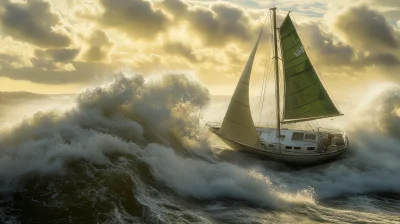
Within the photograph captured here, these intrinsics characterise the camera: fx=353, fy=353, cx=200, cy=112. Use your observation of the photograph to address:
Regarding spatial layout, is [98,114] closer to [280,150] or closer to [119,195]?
[119,195]

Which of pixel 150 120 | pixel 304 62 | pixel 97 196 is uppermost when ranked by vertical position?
pixel 304 62

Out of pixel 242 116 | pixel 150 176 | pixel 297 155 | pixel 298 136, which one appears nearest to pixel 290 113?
pixel 298 136

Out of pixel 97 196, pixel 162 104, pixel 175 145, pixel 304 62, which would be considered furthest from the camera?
pixel 304 62

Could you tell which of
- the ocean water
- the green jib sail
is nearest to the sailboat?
the green jib sail

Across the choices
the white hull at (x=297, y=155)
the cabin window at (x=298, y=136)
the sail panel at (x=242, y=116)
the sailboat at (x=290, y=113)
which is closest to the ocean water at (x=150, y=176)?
the white hull at (x=297, y=155)

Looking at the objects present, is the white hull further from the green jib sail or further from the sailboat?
the green jib sail

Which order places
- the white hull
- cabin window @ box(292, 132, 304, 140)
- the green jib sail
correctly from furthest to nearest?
cabin window @ box(292, 132, 304, 140), the green jib sail, the white hull

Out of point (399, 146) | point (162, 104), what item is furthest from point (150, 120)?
point (399, 146)

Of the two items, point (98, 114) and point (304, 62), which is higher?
point (304, 62)
